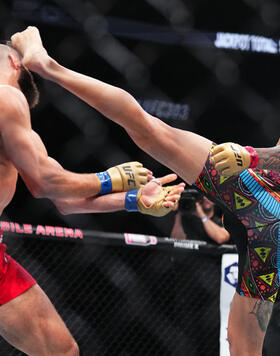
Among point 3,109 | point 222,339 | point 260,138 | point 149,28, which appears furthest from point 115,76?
point 3,109

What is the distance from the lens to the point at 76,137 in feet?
12.8

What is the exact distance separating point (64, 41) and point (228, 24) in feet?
3.77

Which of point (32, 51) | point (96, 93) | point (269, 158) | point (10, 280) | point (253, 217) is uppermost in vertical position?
point (32, 51)

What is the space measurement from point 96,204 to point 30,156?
320mm

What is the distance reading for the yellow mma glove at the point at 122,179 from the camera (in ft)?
6.43

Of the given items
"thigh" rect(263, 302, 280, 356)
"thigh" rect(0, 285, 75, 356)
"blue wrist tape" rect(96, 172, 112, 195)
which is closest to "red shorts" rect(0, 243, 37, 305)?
"thigh" rect(0, 285, 75, 356)

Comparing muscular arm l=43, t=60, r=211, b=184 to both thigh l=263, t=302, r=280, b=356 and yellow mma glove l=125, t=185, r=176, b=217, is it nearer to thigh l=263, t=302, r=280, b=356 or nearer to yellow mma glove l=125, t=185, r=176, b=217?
yellow mma glove l=125, t=185, r=176, b=217

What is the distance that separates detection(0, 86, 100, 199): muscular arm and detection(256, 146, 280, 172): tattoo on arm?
1.82ft

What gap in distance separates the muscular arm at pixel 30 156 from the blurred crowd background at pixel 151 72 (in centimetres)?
197

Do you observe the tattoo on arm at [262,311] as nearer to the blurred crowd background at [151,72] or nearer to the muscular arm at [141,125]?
the muscular arm at [141,125]

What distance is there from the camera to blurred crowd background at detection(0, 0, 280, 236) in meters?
3.84

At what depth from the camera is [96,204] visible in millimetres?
2014

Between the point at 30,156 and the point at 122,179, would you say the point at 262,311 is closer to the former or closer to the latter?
the point at 122,179

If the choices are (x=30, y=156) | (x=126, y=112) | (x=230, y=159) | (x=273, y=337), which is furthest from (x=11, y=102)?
(x=273, y=337)
